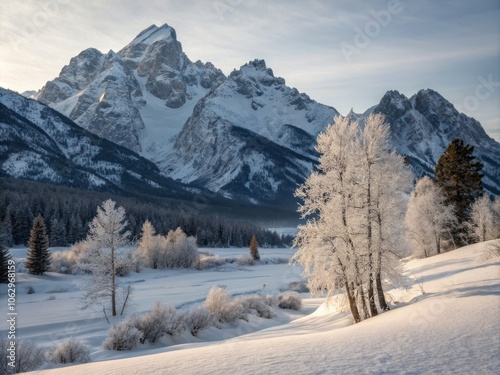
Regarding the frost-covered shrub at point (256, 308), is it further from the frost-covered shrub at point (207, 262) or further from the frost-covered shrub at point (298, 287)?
the frost-covered shrub at point (207, 262)

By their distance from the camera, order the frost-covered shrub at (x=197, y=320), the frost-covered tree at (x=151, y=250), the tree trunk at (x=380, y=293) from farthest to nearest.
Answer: the frost-covered tree at (x=151, y=250) < the frost-covered shrub at (x=197, y=320) < the tree trunk at (x=380, y=293)

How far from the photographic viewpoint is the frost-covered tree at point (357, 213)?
56.6 ft

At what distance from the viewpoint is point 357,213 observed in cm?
1738

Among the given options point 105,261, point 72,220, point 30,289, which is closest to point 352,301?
point 105,261

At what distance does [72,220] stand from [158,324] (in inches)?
3297

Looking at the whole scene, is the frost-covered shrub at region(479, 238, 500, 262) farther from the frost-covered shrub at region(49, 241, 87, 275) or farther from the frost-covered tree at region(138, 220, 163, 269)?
the frost-covered tree at region(138, 220, 163, 269)

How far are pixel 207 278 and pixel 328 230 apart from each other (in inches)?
1943

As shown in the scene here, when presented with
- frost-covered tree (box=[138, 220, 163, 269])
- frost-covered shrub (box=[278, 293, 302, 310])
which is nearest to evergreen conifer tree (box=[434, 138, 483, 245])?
frost-covered shrub (box=[278, 293, 302, 310])

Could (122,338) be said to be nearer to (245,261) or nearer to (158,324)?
(158,324)

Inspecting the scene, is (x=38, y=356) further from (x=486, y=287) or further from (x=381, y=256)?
(x=486, y=287)

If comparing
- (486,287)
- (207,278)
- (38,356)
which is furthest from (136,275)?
(486,287)

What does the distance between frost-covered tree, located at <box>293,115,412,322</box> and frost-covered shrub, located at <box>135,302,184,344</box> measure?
8.88 metres

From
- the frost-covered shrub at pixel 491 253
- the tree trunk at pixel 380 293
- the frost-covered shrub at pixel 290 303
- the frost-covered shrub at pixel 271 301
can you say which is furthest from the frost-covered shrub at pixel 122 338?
the frost-covered shrub at pixel 491 253

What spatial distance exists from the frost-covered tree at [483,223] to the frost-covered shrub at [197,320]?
106ft
